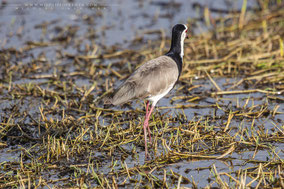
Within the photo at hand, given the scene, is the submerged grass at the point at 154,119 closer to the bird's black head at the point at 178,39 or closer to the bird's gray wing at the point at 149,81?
the bird's gray wing at the point at 149,81

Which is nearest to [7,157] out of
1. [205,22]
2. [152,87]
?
[152,87]

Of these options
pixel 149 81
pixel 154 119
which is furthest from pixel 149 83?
pixel 154 119

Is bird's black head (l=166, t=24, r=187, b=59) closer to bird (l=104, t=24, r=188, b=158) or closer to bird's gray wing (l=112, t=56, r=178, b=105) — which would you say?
bird (l=104, t=24, r=188, b=158)

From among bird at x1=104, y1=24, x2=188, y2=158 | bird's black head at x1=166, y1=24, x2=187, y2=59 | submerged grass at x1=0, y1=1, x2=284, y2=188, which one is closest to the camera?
submerged grass at x1=0, y1=1, x2=284, y2=188

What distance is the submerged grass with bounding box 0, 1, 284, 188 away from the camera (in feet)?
16.8

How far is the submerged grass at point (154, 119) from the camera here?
5.11 meters

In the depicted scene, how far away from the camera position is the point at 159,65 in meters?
6.20

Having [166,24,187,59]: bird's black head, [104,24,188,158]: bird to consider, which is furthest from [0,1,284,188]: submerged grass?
[166,24,187,59]: bird's black head

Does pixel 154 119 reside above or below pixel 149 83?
below

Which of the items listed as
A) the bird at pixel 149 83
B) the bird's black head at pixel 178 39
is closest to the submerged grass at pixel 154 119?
the bird at pixel 149 83

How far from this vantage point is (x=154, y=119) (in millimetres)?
6723

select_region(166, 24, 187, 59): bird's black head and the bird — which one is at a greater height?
select_region(166, 24, 187, 59): bird's black head

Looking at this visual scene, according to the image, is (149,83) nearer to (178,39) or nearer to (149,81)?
(149,81)

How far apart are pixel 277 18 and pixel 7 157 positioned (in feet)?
23.6
